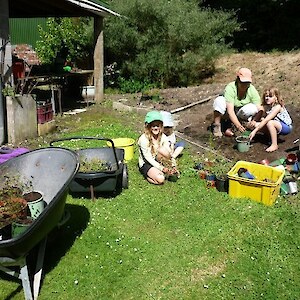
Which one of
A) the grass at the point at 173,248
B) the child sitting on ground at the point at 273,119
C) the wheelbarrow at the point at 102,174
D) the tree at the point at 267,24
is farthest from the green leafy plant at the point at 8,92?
the tree at the point at 267,24

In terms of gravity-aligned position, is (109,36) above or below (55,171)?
above

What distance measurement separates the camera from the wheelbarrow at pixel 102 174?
5.15m

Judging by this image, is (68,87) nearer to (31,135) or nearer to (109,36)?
(109,36)

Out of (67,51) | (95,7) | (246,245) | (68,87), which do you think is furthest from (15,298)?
(67,51)

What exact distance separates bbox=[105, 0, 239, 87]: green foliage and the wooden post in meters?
2.26

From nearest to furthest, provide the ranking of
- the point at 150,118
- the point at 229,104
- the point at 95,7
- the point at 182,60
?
the point at 150,118 → the point at 229,104 → the point at 95,7 → the point at 182,60

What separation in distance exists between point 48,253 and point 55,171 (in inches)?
32.8

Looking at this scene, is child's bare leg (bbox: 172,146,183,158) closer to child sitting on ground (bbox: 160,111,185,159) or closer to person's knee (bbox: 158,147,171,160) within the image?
child sitting on ground (bbox: 160,111,185,159)

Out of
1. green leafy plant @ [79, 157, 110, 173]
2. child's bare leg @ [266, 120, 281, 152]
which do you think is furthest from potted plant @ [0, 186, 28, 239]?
child's bare leg @ [266, 120, 281, 152]

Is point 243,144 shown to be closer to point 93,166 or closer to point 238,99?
point 238,99

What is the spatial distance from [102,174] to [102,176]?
0.03m

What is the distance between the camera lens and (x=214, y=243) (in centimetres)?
457

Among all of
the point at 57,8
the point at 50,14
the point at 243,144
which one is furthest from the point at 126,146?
the point at 50,14

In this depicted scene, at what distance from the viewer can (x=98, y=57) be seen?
1174cm
